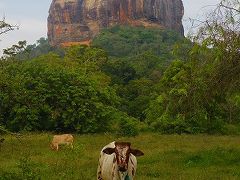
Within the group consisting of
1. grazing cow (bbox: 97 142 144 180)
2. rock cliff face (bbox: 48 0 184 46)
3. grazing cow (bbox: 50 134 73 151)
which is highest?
rock cliff face (bbox: 48 0 184 46)

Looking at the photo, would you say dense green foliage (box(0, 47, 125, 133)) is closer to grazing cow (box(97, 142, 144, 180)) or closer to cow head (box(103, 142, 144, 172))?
grazing cow (box(97, 142, 144, 180))

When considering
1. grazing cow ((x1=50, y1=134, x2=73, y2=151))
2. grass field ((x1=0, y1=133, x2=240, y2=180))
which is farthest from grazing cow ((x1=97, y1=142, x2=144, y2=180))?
grazing cow ((x1=50, y1=134, x2=73, y2=151))

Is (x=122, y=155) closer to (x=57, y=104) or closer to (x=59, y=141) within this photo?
(x=59, y=141)

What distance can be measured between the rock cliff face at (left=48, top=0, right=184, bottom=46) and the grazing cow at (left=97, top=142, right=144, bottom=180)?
112 meters

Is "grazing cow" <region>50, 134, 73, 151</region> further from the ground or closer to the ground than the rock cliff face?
closer to the ground

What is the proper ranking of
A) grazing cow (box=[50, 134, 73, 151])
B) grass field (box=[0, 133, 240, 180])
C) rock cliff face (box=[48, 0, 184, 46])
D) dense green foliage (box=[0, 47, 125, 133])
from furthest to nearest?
rock cliff face (box=[48, 0, 184, 46]) < dense green foliage (box=[0, 47, 125, 133]) < grazing cow (box=[50, 134, 73, 151]) < grass field (box=[0, 133, 240, 180])

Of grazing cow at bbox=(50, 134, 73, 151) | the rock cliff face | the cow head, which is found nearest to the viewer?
the cow head

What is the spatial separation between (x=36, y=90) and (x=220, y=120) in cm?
1302

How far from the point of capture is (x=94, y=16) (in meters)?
123

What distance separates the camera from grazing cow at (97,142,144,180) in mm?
9508

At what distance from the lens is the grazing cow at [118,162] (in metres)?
9.51

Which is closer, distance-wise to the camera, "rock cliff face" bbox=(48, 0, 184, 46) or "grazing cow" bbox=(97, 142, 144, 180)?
"grazing cow" bbox=(97, 142, 144, 180)

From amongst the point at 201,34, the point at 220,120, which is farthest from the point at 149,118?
the point at 201,34

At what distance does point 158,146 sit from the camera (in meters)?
22.8
